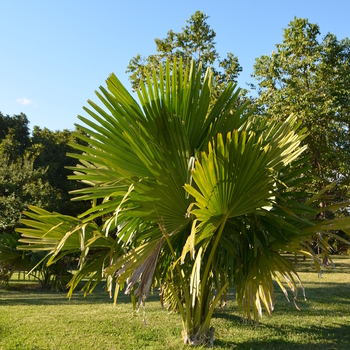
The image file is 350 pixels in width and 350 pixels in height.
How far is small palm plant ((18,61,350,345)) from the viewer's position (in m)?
3.27

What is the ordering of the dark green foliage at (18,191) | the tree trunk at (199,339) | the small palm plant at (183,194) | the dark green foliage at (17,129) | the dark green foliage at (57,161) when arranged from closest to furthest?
the small palm plant at (183,194) < the tree trunk at (199,339) < the dark green foliage at (18,191) < the dark green foliage at (57,161) < the dark green foliage at (17,129)

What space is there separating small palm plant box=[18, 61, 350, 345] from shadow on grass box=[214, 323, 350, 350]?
0.90m

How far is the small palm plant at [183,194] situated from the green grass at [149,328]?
3.83 ft

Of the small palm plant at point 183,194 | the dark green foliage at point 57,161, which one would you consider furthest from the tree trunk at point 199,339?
the dark green foliage at point 57,161

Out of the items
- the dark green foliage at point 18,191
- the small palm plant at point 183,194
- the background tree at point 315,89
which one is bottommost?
the small palm plant at point 183,194

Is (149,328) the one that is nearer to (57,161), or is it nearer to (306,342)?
(306,342)

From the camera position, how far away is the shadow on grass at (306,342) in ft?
15.7

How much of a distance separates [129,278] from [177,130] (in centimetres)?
157

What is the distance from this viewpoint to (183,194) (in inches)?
146

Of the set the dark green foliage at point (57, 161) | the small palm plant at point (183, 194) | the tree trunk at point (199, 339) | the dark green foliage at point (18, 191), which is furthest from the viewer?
the dark green foliage at point (57, 161)

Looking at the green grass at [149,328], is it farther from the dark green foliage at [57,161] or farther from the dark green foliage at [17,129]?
the dark green foliage at [17,129]

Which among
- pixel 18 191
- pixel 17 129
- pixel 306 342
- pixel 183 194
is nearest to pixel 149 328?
pixel 306 342

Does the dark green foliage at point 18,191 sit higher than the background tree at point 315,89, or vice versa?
the background tree at point 315,89

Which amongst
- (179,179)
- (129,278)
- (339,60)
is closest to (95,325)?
(129,278)
